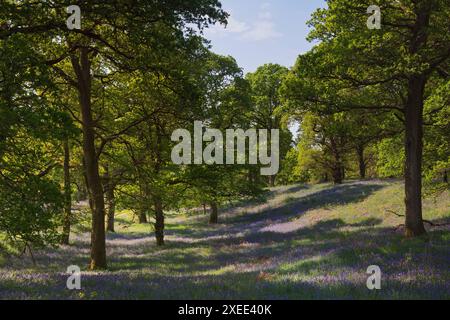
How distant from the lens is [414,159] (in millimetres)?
14367

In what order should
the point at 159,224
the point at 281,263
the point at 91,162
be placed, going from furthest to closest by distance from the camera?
the point at 159,224 < the point at 91,162 < the point at 281,263

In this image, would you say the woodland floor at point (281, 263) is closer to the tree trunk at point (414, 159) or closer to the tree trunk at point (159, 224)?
the tree trunk at point (159, 224)

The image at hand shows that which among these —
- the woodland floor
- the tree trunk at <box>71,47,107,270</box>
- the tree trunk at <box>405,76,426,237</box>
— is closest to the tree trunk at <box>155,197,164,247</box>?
the woodland floor

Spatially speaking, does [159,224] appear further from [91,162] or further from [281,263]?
[281,263]

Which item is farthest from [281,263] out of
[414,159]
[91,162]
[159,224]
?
[159,224]

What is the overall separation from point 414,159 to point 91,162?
11.4 metres

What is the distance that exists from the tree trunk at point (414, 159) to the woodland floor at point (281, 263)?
2.64 ft

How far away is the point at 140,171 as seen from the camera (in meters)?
16.3

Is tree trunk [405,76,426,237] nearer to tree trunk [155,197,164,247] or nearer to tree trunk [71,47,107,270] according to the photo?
tree trunk [71,47,107,270]

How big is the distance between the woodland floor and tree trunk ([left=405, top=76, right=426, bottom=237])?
0.81 m

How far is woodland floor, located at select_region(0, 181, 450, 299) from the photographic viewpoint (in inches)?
328

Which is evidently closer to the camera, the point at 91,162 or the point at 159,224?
the point at 91,162

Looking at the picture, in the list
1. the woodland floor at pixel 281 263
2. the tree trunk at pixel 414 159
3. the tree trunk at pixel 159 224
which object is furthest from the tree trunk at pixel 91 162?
the tree trunk at pixel 414 159
